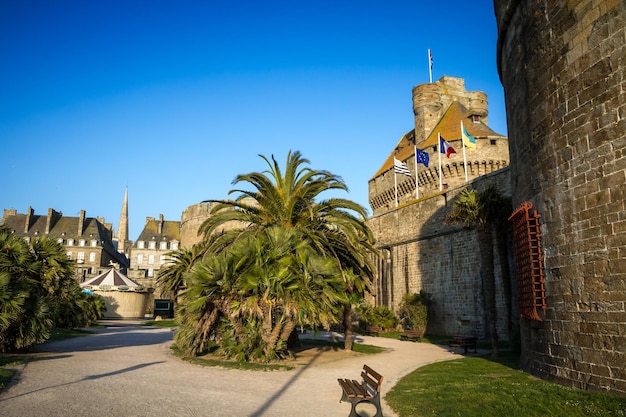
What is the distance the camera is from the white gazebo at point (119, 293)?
1661 inches

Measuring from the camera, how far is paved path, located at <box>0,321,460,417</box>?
7.79 meters

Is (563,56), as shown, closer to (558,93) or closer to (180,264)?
(558,93)

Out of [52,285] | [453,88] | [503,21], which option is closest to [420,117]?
[453,88]

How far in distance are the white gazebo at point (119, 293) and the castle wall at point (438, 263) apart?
24.4 m

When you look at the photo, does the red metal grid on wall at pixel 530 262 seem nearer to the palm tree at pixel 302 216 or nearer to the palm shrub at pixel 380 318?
the palm tree at pixel 302 216

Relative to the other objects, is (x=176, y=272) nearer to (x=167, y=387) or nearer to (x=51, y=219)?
(x=167, y=387)

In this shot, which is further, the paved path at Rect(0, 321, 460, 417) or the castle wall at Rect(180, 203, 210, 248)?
the castle wall at Rect(180, 203, 210, 248)

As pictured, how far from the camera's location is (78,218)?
72.2 m

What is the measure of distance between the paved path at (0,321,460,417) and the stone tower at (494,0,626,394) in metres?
3.83

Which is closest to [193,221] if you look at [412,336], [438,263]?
[438,263]

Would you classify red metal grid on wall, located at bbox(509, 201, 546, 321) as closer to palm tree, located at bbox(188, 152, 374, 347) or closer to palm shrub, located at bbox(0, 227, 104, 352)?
palm tree, located at bbox(188, 152, 374, 347)

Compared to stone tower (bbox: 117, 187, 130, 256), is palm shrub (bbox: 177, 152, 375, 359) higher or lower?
lower

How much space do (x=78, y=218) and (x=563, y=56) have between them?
7630 centimetres

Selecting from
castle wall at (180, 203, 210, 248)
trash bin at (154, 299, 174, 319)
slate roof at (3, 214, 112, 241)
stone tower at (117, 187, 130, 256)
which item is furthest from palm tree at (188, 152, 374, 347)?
stone tower at (117, 187, 130, 256)
